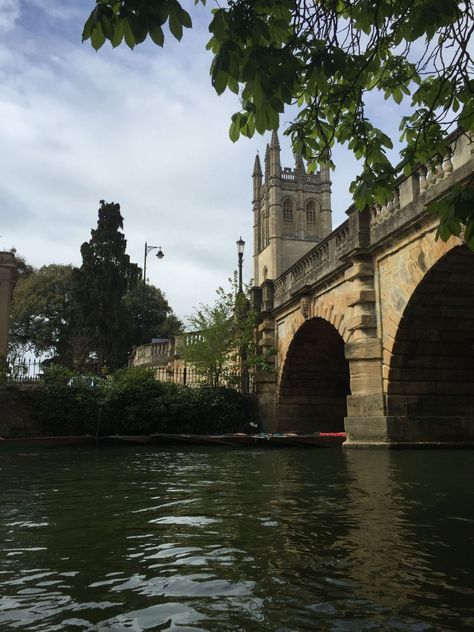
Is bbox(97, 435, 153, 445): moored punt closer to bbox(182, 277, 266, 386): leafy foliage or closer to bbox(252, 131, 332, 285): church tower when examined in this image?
bbox(182, 277, 266, 386): leafy foliage

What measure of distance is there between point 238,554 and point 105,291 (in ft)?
97.8

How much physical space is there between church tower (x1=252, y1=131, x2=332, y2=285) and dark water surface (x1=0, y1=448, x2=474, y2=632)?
63.1 metres

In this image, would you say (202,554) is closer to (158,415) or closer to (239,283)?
(158,415)

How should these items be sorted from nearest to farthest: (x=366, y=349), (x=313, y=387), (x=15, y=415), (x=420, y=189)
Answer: (x=420, y=189) < (x=366, y=349) < (x=15, y=415) < (x=313, y=387)

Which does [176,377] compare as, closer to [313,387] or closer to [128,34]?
[313,387]

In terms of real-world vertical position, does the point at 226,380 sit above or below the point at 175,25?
below

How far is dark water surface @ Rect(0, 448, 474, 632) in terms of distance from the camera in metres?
2.70

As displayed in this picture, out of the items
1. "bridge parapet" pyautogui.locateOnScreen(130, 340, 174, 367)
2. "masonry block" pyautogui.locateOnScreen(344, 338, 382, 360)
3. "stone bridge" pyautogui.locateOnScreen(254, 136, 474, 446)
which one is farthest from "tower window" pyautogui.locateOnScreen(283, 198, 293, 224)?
"masonry block" pyautogui.locateOnScreen(344, 338, 382, 360)

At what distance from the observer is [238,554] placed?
3.82 meters

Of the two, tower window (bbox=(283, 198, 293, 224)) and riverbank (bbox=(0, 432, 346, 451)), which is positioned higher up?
tower window (bbox=(283, 198, 293, 224))

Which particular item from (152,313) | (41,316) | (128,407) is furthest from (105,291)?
(128,407)

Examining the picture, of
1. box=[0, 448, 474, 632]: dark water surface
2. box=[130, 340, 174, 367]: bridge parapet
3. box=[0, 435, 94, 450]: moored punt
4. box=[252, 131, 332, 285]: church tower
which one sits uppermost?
box=[252, 131, 332, 285]: church tower

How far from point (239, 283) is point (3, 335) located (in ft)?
31.1

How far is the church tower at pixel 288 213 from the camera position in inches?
2803
